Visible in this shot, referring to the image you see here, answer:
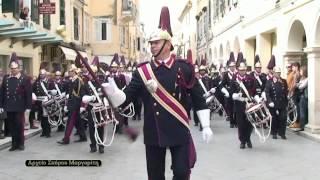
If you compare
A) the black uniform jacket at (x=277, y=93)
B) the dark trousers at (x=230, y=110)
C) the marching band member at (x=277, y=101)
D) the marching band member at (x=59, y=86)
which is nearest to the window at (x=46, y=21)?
the marching band member at (x=59, y=86)

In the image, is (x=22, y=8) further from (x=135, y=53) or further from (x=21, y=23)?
(x=135, y=53)

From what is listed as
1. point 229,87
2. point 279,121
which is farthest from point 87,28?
point 279,121

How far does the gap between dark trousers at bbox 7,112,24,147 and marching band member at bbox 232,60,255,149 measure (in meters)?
4.44

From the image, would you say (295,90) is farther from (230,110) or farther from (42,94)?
(42,94)

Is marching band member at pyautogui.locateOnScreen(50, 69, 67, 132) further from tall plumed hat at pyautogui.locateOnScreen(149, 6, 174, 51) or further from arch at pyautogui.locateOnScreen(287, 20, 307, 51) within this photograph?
tall plumed hat at pyautogui.locateOnScreen(149, 6, 174, 51)

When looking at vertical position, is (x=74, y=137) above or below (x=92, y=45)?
below

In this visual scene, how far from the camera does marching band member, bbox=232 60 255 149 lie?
11758mm

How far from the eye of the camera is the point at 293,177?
866 centimetres

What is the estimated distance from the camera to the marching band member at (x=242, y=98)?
463 inches

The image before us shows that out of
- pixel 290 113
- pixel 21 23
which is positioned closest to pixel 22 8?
pixel 21 23

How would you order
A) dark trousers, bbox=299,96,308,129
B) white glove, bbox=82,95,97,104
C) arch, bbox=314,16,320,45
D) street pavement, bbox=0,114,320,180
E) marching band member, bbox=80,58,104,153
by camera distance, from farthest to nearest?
1. dark trousers, bbox=299,96,308,129
2. arch, bbox=314,16,320,45
3. marching band member, bbox=80,58,104,153
4. white glove, bbox=82,95,97,104
5. street pavement, bbox=0,114,320,180

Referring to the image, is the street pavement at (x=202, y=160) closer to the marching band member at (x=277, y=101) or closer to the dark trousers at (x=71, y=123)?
the dark trousers at (x=71, y=123)

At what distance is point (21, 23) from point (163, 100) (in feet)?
54.5

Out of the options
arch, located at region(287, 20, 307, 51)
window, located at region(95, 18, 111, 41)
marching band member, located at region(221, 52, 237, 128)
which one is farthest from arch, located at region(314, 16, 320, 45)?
window, located at region(95, 18, 111, 41)
